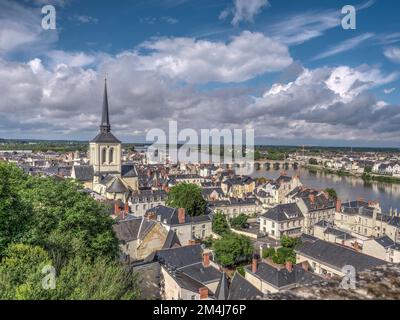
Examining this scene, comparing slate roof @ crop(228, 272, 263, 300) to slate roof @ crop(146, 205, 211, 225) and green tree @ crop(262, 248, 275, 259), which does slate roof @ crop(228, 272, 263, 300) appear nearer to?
green tree @ crop(262, 248, 275, 259)

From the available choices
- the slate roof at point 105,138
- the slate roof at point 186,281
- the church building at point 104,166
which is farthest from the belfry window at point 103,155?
the slate roof at point 186,281

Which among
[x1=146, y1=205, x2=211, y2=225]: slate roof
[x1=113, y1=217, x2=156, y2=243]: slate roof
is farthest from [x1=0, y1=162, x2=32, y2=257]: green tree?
[x1=146, y1=205, x2=211, y2=225]: slate roof

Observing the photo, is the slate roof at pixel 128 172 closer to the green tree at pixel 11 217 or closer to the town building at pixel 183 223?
the town building at pixel 183 223

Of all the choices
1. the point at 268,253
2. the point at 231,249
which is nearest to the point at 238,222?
the point at 268,253

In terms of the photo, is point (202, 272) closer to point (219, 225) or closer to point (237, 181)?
point (219, 225)
